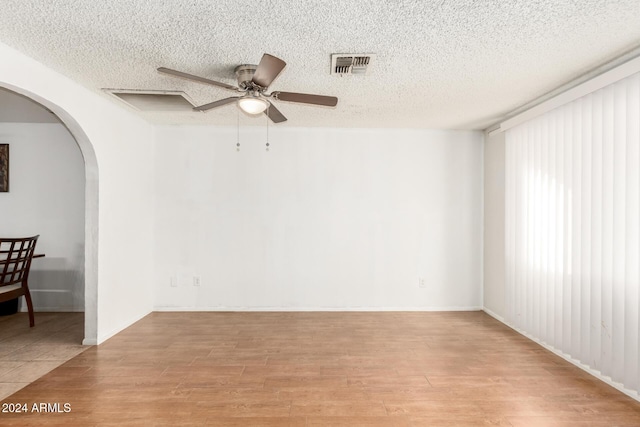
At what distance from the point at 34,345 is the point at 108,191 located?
5.11 feet

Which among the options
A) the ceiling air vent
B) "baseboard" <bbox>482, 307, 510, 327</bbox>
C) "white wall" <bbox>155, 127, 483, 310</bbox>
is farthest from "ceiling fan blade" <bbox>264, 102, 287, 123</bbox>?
"baseboard" <bbox>482, 307, 510, 327</bbox>

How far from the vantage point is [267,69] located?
2021mm

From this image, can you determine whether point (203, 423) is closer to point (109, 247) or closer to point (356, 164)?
point (109, 247)

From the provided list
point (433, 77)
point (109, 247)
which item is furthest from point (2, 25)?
point (433, 77)

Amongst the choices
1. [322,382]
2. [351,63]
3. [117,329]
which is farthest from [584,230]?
[117,329]

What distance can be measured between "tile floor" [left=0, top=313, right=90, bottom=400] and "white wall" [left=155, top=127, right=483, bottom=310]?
3.27 ft

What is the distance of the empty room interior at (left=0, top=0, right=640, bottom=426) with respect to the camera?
6.83 feet

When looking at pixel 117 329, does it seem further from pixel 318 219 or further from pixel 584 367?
pixel 584 367

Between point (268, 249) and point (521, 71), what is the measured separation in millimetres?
3215

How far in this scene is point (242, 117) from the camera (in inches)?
155

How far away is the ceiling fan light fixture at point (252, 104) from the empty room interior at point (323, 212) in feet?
0.05

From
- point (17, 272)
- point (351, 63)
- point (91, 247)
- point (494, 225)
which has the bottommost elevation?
point (17, 272)

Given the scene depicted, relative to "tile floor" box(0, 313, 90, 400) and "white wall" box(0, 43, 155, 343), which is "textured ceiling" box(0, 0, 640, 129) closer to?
"white wall" box(0, 43, 155, 343)

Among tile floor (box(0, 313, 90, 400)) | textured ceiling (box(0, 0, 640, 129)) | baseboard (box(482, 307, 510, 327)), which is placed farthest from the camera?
baseboard (box(482, 307, 510, 327))
